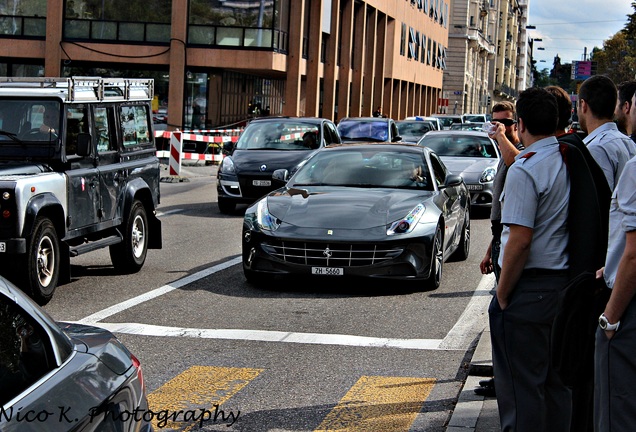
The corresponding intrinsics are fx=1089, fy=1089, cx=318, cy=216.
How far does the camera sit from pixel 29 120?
10602 mm

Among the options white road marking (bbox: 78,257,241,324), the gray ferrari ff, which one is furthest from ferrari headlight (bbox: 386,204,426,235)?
the gray ferrari ff

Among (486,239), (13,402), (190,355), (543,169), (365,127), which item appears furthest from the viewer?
(365,127)

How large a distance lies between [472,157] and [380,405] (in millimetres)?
15264

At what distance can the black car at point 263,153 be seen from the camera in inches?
752

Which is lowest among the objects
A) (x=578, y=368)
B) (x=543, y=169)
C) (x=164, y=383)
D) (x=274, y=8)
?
(x=164, y=383)

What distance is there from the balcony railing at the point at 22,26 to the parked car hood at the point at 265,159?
2205 centimetres

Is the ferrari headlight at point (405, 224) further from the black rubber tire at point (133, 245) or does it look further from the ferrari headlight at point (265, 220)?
the black rubber tire at point (133, 245)

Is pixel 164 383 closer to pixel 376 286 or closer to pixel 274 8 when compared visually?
pixel 376 286

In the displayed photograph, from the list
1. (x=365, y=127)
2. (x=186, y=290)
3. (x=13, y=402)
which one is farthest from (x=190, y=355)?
(x=365, y=127)

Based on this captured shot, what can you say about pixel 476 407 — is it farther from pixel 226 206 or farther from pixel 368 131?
pixel 368 131

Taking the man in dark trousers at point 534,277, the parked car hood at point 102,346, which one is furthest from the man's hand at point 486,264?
the parked car hood at point 102,346

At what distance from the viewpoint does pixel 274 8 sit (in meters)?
40.8

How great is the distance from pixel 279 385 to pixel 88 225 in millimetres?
4423

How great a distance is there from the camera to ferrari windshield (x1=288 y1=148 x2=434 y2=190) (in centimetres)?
1221
